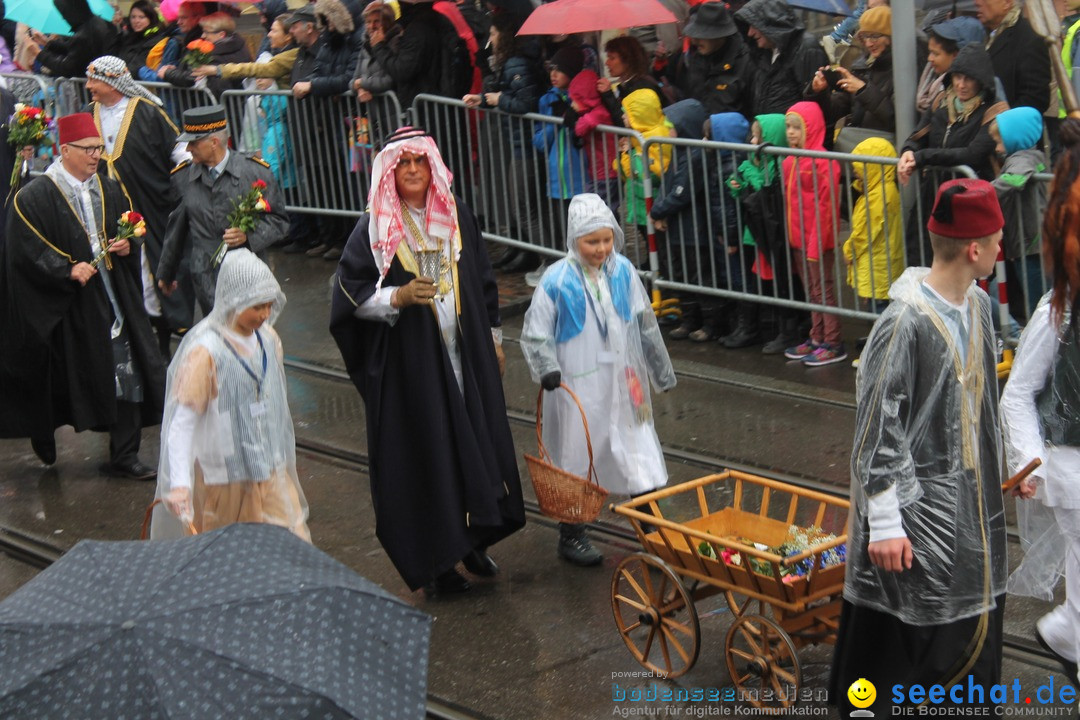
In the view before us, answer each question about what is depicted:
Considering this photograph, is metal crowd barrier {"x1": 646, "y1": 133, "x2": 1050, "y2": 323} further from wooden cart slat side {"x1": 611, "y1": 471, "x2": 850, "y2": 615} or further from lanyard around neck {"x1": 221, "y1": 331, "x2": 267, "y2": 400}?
lanyard around neck {"x1": 221, "y1": 331, "x2": 267, "y2": 400}

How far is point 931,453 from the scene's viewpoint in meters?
4.72

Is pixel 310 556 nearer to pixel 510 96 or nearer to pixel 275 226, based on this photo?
pixel 275 226

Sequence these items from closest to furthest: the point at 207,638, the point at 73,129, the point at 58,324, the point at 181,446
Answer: the point at 207,638 < the point at 181,446 < the point at 73,129 < the point at 58,324

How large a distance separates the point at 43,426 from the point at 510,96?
4.36m

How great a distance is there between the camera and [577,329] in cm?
686

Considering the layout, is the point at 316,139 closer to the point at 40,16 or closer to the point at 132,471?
the point at 40,16

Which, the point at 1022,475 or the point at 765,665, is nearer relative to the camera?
the point at 1022,475

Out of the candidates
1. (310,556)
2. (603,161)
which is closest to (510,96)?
(603,161)

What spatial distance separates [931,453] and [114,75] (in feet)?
23.8

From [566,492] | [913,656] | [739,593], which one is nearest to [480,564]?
[566,492]

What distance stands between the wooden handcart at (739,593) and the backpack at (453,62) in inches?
256

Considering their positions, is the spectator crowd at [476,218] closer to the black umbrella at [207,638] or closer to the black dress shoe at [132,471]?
the black dress shoe at [132,471]

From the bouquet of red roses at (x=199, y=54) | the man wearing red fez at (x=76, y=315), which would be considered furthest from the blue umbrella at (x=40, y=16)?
the man wearing red fez at (x=76, y=315)

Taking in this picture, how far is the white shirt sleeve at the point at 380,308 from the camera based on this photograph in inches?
253
